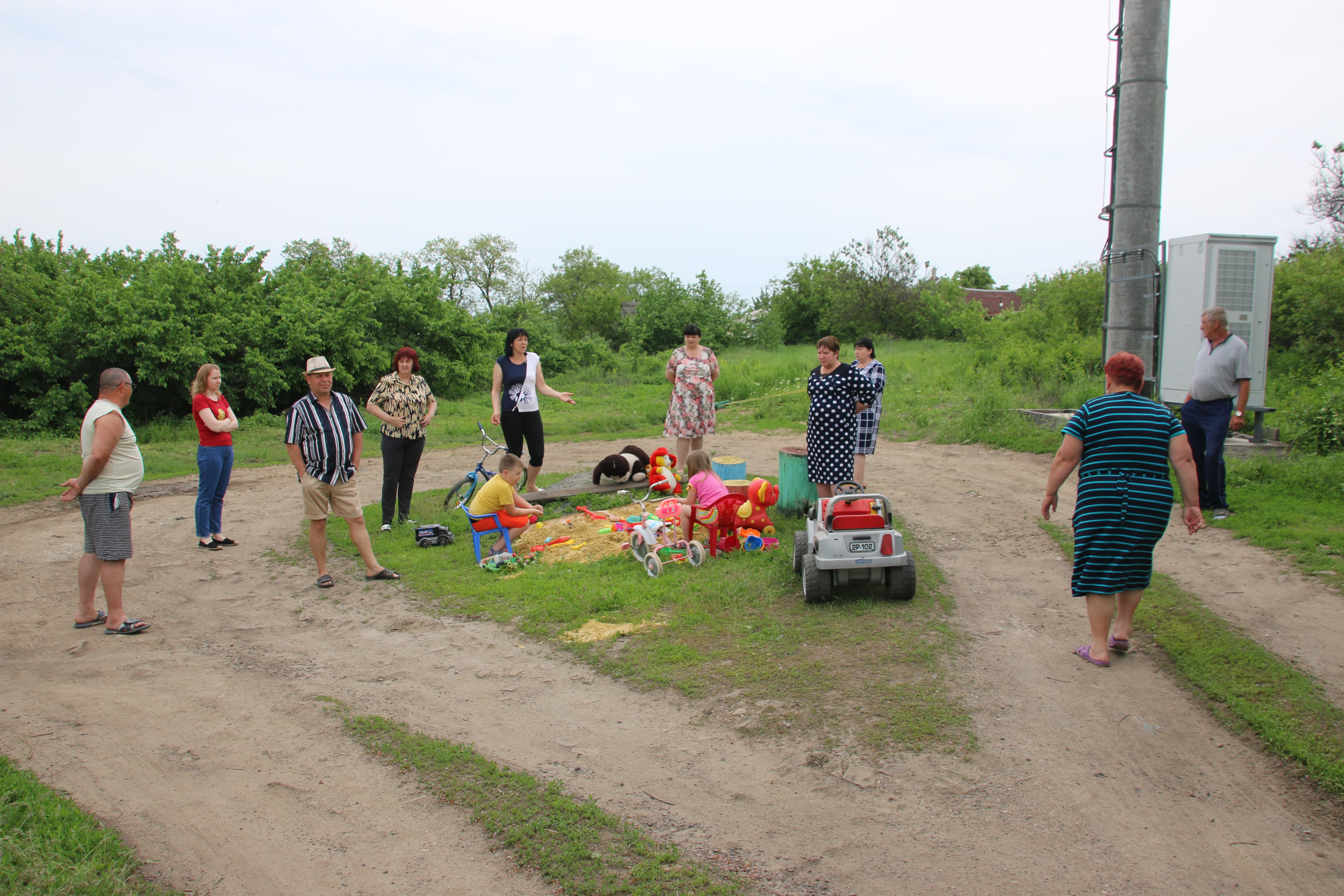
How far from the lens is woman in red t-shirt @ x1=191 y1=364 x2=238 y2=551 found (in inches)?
321

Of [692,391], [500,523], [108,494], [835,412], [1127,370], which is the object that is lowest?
[500,523]

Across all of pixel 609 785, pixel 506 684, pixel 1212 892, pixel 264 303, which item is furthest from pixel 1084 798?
pixel 264 303

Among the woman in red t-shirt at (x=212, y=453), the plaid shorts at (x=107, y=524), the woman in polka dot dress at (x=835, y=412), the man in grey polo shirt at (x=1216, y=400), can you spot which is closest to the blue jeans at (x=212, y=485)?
the woman in red t-shirt at (x=212, y=453)

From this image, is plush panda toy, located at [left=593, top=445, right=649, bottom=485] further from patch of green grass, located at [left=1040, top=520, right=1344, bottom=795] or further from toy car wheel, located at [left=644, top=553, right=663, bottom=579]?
patch of green grass, located at [left=1040, top=520, right=1344, bottom=795]

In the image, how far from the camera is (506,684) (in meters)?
4.84

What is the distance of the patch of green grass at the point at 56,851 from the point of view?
2.81m

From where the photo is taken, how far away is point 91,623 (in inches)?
233

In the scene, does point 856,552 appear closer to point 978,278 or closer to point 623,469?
point 623,469

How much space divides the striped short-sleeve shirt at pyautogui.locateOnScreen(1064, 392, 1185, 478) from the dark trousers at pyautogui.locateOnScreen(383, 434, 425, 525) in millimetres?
6300

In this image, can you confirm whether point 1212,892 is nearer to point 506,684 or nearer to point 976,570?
point 506,684

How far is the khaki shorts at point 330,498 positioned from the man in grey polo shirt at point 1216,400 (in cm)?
703

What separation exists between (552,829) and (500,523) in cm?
431

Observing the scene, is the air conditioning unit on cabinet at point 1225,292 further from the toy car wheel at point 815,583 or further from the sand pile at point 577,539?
the sand pile at point 577,539

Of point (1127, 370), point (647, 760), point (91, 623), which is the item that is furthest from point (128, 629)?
point (1127, 370)
